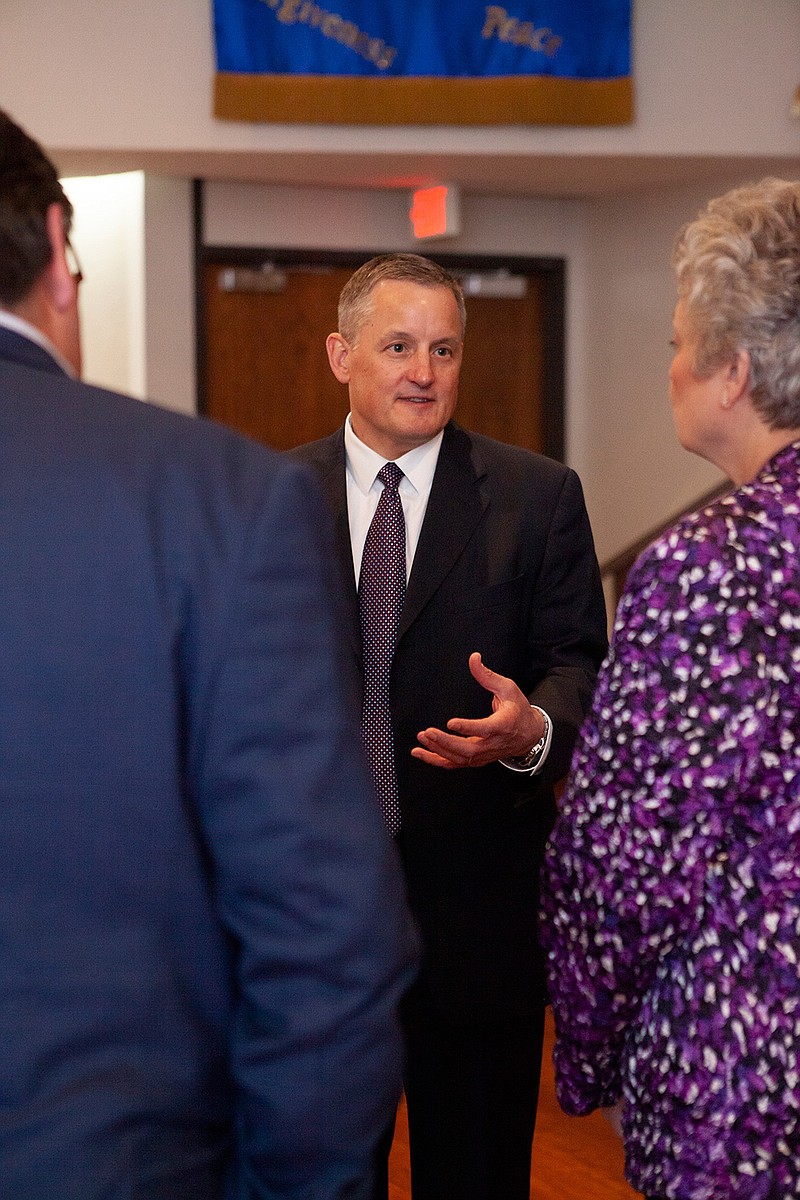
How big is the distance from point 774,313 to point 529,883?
1.03 m

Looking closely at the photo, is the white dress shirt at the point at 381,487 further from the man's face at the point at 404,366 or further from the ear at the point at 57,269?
the ear at the point at 57,269

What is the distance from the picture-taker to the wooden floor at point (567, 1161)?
119 inches

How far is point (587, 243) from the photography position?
6539 mm

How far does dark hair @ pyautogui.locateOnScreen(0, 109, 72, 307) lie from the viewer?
102 centimetres

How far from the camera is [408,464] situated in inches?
89.0

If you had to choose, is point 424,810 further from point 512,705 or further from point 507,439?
point 507,439

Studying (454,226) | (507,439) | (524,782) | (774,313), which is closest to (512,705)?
(524,782)

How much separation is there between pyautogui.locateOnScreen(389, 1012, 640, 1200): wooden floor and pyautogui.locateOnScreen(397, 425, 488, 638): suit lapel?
5.10 feet

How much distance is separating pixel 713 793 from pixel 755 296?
1.72ft

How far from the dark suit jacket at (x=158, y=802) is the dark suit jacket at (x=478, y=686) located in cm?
107

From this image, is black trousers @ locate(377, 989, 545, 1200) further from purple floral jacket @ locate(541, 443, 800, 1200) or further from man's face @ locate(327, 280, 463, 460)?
man's face @ locate(327, 280, 463, 460)

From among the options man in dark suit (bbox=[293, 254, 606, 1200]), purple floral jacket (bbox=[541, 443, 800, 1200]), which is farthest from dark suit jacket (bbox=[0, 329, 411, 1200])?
man in dark suit (bbox=[293, 254, 606, 1200])

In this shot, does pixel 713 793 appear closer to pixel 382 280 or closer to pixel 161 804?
pixel 161 804

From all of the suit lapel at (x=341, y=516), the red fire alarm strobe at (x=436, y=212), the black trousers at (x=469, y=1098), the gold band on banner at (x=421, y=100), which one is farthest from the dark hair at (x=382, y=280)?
Result: the red fire alarm strobe at (x=436, y=212)
